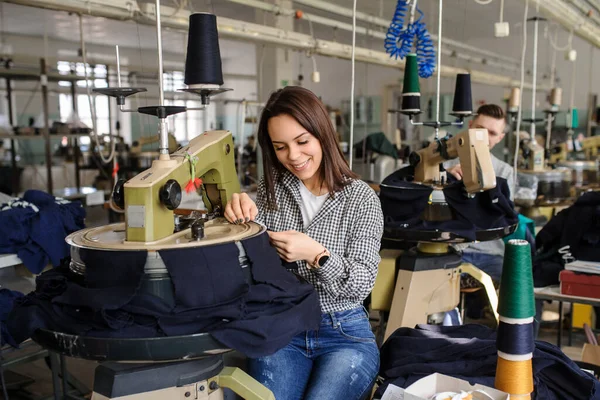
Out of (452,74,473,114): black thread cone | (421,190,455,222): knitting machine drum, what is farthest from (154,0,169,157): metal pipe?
(452,74,473,114): black thread cone

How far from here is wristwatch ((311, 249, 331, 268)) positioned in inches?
52.4

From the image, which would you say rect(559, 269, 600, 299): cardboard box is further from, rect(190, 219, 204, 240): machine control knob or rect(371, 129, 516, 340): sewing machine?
rect(190, 219, 204, 240): machine control knob

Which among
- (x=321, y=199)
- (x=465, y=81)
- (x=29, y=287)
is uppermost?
(x=465, y=81)

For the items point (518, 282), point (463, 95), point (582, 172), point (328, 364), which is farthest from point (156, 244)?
point (582, 172)

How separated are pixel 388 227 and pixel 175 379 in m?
1.22

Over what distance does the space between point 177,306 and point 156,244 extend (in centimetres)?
14

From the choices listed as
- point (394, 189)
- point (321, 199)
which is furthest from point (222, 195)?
point (394, 189)

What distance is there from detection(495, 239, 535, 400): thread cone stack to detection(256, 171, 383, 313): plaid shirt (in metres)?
0.37

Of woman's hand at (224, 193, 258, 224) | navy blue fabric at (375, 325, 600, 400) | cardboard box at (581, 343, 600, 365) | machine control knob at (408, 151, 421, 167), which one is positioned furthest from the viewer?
machine control knob at (408, 151, 421, 167)

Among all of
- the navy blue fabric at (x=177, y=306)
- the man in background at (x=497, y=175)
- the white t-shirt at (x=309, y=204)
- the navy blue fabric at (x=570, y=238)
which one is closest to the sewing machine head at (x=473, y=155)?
the man in background at (x=497, y=175)

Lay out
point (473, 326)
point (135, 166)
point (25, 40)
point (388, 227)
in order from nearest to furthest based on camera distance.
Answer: point (473, 326) → point (388, 227) → point (135, 166) → point (25, 40)

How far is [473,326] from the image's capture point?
1.54 meters

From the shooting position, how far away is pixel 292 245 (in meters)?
1.27

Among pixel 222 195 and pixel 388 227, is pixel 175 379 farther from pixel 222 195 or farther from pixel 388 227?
pixel 388 227
